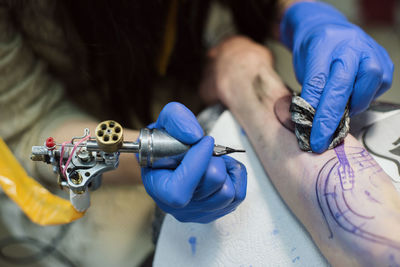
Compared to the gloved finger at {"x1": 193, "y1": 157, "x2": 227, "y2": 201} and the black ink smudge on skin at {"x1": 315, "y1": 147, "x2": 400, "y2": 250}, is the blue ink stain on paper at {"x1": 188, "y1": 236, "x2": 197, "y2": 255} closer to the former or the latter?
the gloved finger at {"x1": 193, "y1": 157, "x2": 227, "y2": 201}

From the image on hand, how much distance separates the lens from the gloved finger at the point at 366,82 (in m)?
0.75

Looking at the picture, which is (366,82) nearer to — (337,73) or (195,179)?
(337,73)

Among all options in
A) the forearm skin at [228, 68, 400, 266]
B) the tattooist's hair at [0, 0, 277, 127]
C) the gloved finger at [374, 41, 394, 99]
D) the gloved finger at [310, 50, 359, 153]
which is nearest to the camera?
the forearm skin at [228, 68, 400, 266]

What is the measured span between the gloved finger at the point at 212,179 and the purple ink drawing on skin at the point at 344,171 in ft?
0.82

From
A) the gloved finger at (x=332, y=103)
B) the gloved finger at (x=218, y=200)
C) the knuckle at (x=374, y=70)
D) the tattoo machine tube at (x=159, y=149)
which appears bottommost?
the gloved finger at (x=218, y=200)

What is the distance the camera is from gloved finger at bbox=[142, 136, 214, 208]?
60cm

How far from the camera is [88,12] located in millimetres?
940

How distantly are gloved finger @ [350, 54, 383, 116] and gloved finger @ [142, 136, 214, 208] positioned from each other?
1.27 feet

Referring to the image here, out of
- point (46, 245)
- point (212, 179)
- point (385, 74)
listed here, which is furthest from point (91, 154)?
point (385, 74)

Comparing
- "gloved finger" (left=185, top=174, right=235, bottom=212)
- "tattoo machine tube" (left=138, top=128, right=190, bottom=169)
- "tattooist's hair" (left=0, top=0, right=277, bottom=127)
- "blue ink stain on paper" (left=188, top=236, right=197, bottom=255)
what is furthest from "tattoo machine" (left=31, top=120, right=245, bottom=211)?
"tattooist's hair" (left=0, top=0, right=277, bottom=127)

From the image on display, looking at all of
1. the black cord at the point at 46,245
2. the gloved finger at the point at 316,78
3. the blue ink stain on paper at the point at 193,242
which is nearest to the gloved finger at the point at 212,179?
the blue ink stain on paper at the point at 193,242

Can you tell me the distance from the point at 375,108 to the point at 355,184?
329 mm

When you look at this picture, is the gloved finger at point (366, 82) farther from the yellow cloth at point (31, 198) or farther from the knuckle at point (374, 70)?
the yellow cloth at point (31, 198)

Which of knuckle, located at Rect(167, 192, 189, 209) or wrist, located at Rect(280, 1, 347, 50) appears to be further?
wrist, located at Rect(280, 1, 347, 50)
